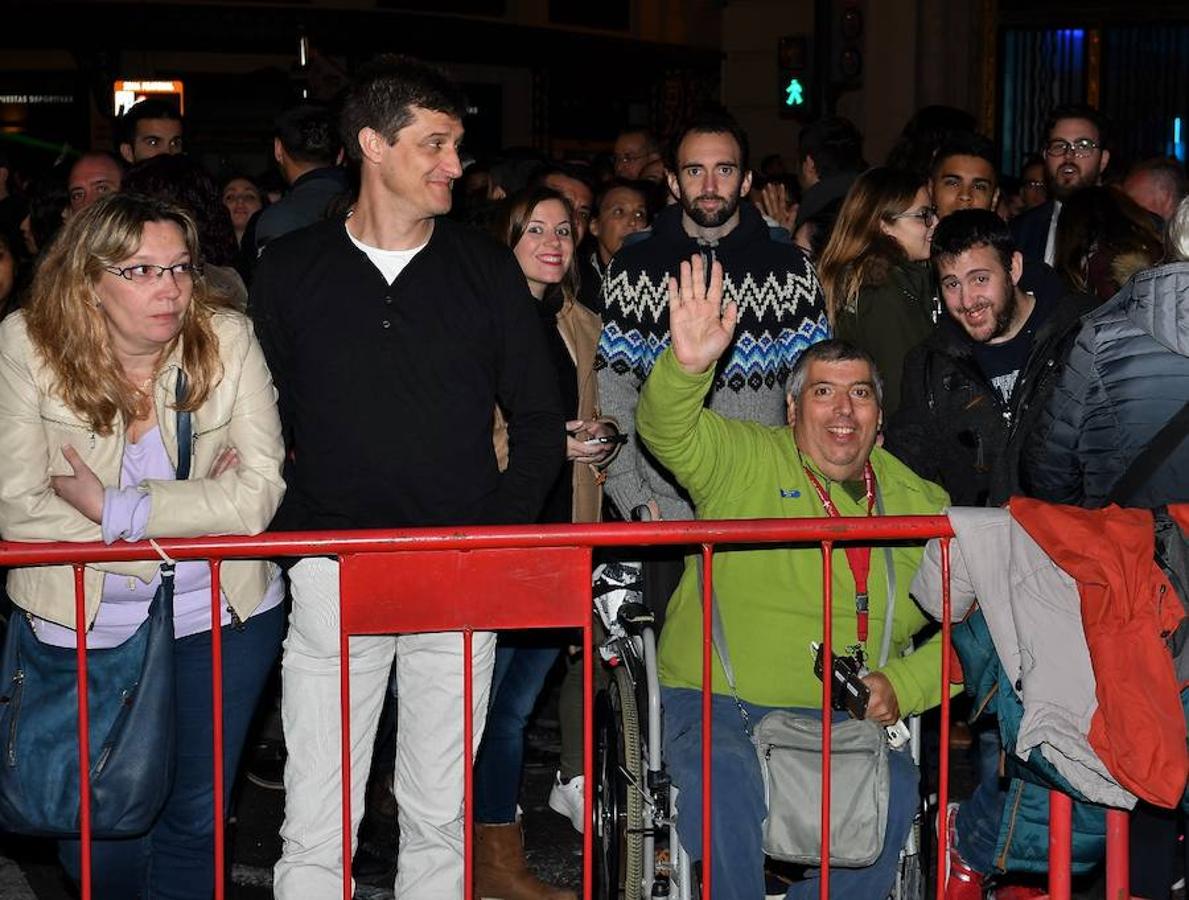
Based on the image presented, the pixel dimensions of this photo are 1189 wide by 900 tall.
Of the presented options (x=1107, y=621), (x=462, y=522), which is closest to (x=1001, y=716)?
(x=1107, y=621)

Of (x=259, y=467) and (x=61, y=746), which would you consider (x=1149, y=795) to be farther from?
(x=61, y=746)

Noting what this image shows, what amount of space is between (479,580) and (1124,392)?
169cm

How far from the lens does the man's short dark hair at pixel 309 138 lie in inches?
286

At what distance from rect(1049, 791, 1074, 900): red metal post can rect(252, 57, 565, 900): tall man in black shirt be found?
1.52m

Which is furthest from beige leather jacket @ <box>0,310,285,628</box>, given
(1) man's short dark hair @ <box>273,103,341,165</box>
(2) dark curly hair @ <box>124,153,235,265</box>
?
(1) man's short dark hair @ <box>273,103,341,165</box>

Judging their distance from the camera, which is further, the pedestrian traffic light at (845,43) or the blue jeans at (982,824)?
the pedestrian traffic light at (845,43)

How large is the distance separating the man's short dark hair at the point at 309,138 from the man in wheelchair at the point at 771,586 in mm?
2811

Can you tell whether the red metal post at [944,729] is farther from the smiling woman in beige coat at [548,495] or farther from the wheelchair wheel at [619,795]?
the smiling woman in beige coat at [548,495]

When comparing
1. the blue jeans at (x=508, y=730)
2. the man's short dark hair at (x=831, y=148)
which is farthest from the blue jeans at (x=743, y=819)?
the man's short dark hair at (x=831, y=148)

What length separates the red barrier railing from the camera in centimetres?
416

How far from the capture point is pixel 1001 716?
428 centimetres

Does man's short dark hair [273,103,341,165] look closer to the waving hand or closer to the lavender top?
the waving hand

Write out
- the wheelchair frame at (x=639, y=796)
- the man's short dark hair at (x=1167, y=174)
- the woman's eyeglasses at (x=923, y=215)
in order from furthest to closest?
1. the man's short dark hair at (x=1167, y=174)
2. the woman's eyeglasses at (x=923, y=215)
3. the wheelchair frame at (x=639, y=796)

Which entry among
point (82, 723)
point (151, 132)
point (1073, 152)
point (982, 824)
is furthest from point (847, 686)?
point (151, 132)
